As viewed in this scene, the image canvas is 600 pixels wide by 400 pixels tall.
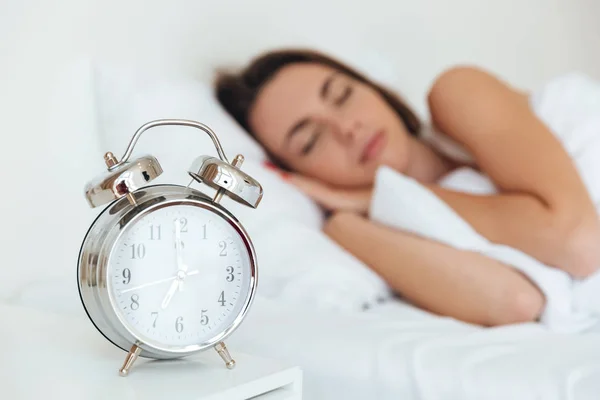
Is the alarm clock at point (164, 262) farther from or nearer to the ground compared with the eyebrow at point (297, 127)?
nearer to the ground

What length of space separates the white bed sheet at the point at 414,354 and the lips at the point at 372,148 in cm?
53

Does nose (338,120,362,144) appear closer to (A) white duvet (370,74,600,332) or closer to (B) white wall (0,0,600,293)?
(A) white duvet (370,74,600,332)

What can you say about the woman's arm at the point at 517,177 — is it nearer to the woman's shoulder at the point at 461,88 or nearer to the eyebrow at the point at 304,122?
the woman's shoulder at the point at 461,88

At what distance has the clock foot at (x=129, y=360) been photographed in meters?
0.73

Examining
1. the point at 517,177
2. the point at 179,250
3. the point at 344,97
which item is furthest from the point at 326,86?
the point at 179,250

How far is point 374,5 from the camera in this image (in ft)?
6.86

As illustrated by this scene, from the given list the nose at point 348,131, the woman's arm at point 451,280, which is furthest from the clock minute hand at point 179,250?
the nose at point 348,131

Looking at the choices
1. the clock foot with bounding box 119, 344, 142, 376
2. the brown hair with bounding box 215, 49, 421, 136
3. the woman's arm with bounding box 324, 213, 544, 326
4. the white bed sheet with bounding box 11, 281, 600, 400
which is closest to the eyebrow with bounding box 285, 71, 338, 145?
the brown hair with bounding box 215, 49, 421, 136

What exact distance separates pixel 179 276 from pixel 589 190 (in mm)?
912

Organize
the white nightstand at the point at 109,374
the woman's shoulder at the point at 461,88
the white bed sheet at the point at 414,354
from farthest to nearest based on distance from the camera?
the woman's shoulder at the point at 461,88
the white bed sheet at the point at 414,354
the white nightstand at the point at 109,374

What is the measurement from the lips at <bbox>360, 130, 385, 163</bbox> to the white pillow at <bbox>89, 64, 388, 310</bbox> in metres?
0.16

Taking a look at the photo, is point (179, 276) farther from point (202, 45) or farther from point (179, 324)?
point (202, 45)

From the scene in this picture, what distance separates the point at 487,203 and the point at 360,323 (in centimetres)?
45

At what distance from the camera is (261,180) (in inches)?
58.1
